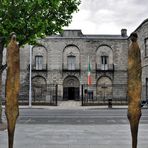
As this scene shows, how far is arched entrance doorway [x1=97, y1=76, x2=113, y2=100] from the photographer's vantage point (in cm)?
5128

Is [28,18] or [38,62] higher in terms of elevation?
[38,62]

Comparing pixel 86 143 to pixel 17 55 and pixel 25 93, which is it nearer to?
pixel 17 55

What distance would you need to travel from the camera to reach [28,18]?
59.6 feet

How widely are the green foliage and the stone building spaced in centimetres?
3268

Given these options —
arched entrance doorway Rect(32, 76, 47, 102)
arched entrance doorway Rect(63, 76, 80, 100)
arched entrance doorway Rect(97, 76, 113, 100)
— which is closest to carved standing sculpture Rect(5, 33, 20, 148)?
arched entrance doorway Rect(32, 76, 47, 102)

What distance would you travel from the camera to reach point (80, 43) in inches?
2057

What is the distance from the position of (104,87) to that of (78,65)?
458cm

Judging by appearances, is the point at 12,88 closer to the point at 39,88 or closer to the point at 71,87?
the point at 39,88

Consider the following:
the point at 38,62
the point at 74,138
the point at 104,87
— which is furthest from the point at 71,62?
the point at 74,138

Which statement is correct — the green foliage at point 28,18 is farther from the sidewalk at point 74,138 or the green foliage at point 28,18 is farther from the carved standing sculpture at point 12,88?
the carved standing sculpture at point 12,88

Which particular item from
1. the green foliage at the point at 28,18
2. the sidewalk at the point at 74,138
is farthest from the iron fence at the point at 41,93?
the sidewalk at the point at 74,138

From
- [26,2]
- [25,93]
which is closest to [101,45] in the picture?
[25,93]

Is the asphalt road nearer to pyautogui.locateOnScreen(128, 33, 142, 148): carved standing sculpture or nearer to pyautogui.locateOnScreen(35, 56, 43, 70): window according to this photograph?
pyautogui.locateOnScreen(128, 33, 142, 148): carved standing sculpture

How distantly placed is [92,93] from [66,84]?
3.77 m
